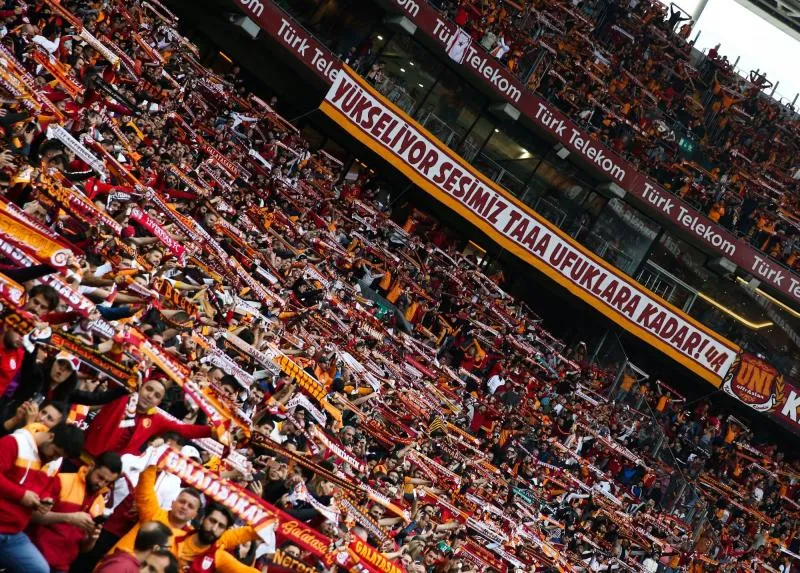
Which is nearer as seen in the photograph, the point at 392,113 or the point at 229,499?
the point at 229,499

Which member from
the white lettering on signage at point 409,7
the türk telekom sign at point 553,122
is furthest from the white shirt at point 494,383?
the white lettering on signage at point 409,7

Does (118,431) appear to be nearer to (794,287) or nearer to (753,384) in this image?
(753,384)

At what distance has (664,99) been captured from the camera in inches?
1283

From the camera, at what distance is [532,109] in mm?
28344

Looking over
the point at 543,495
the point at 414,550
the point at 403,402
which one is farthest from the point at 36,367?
the point at 543,495

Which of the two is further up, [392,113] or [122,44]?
[392,113]

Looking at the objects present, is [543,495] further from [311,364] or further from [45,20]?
[45,20]

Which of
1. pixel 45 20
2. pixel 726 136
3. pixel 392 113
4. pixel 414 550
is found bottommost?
pixel 414 550

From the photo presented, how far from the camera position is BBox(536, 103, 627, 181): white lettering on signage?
28.4 m

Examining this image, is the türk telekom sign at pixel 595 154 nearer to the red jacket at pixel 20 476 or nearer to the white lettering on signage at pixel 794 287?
the white lettering on signage at pixel 794 287

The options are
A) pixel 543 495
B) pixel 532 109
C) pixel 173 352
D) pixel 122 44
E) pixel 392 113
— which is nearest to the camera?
pixel 173 352

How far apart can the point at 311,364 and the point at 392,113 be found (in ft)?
44.0

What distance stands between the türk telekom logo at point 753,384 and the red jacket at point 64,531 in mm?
26276

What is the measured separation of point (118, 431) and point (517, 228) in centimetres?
2178
